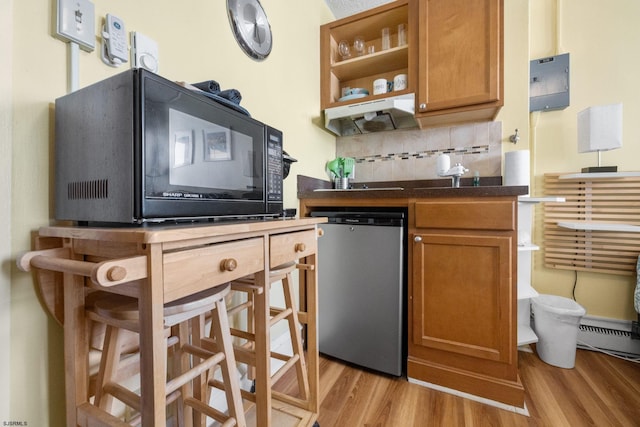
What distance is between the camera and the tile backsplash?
1.79 meters

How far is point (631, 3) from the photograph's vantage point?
5.62 feet

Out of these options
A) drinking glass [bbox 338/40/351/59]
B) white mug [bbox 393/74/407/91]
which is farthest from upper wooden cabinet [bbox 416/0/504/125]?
drinking glass [bbox 338/40/351/59]

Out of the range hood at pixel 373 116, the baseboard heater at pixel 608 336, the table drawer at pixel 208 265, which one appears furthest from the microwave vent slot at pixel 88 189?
the baseboard heater at pixel 608 336

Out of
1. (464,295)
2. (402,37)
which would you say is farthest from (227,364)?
(402,37)

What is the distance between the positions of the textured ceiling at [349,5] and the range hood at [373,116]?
81 cm

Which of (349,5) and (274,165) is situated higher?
(349,5)

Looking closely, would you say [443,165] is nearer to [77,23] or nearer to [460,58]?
[460,58]

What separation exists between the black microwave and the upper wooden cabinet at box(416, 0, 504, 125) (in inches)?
53.8

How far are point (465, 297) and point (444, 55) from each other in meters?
1.38

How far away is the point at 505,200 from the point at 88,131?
57.4 inches

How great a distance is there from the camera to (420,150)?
197 centimetres

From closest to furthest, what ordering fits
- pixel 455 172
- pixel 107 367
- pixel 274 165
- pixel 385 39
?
pixel 107 367, pixel 274 165, pixel 455 172, pixel 385 39

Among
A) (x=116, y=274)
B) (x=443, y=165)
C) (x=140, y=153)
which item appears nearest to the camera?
(x=116, y=274)

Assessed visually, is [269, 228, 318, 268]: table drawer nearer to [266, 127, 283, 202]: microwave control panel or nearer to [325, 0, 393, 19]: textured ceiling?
[266, 127, 283, 202]: microwave control panel
